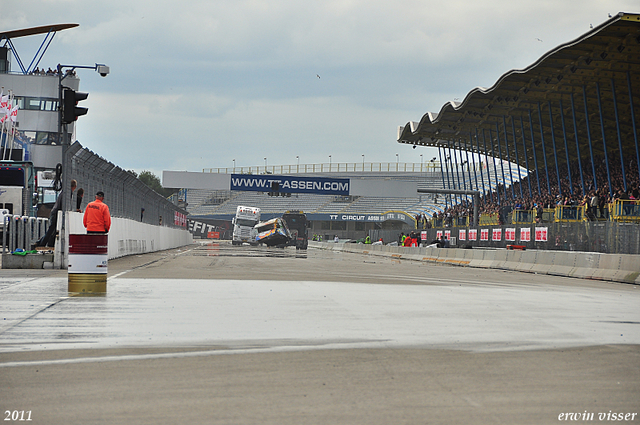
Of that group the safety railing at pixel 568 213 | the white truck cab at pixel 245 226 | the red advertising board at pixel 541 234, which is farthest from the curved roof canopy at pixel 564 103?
the white truck cab at pixel 245 226

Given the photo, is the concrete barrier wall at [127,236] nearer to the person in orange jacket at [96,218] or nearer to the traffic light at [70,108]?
the traffic light at [70,108]

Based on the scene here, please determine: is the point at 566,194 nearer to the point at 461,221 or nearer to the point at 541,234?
the point at 541,234

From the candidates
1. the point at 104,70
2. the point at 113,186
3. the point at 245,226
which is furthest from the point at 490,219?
the point at 245,226

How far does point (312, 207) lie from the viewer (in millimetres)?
116250

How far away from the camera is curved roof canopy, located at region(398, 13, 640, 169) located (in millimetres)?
38562

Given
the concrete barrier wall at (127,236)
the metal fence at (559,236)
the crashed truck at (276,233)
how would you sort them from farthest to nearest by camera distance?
the crashed truck at (276,233) → the metal fence at (559,236) → the concrete barrier wall at (127,236)

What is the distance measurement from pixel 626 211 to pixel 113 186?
21.2 metres

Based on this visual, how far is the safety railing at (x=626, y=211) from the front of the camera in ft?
105

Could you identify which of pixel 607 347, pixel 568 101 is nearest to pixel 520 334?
pixel 607 347

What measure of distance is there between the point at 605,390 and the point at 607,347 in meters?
2.09

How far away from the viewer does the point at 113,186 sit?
2925 cm

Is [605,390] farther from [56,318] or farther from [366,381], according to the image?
[56,318]

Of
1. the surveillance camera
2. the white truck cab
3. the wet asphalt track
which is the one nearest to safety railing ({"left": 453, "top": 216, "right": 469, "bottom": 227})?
the white truck cab

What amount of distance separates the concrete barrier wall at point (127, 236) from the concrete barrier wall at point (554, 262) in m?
14.4
